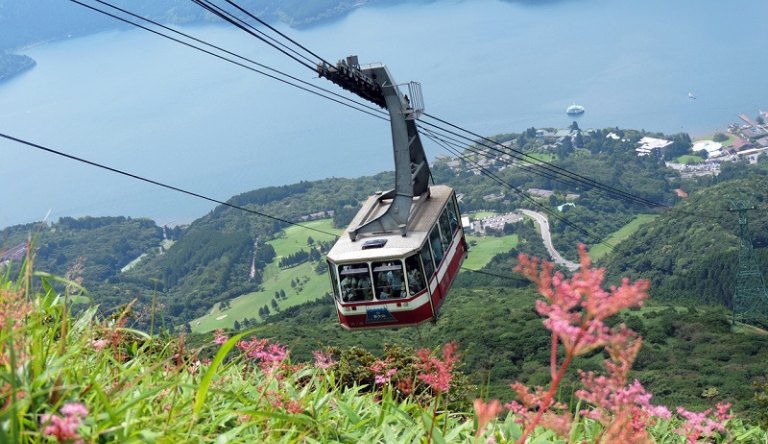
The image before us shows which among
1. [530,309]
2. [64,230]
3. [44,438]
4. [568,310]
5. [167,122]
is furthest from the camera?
[167,122]

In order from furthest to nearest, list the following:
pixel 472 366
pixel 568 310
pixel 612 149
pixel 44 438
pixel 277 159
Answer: pixel 277 159 → pixel 612 149 → pixel 472 366 → pixel 44 438 → pixel 568 310

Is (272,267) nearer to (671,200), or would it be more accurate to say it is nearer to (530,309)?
(671,200)

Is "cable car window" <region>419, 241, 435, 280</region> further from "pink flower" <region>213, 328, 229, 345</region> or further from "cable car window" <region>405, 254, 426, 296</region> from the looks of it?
"pink flower" <region>213, 328, 229, 345</region>

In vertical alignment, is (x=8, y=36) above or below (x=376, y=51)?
above

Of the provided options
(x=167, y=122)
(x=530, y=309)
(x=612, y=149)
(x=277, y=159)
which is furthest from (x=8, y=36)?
(x=530, y=309)

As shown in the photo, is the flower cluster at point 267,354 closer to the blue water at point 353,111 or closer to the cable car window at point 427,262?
the cable car window at point 427,262

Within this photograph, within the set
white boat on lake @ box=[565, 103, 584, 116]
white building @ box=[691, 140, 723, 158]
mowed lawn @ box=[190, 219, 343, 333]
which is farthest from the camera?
white boat on lake @ box=[565, 103, 584, 116]

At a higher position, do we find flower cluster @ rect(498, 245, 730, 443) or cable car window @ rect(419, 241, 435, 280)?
Answer: flower cluster @ rect(498, 245, 730, 443)

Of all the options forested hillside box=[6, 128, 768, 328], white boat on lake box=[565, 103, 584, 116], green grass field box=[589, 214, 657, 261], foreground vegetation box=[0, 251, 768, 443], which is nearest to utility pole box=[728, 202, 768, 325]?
forested hillside box=[6, 128, 768, 328]
